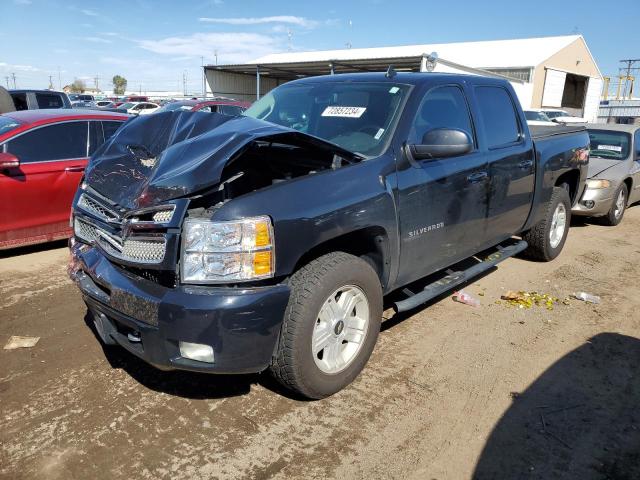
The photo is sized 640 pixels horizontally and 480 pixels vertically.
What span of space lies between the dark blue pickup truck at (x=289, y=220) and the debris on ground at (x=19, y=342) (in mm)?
906

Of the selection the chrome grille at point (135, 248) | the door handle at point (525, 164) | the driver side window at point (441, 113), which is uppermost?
the driver side window at point (441, 113)

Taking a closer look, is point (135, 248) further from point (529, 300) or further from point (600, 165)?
point (600, 165)

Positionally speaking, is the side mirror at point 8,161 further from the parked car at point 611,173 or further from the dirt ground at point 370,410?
the parked car at point 611,173

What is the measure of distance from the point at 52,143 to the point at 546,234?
5759 mm

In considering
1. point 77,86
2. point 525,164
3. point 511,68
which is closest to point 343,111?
point 525,164

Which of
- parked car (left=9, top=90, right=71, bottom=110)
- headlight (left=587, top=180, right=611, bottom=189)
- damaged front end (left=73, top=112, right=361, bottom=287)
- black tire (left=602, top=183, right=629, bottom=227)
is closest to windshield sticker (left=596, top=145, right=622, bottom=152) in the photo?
black tire (left=602, top=183, right=629, bottom=227)

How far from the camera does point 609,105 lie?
5719 centimetres

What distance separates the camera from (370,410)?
302 cm

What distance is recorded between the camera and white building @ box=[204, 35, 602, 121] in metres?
35.8

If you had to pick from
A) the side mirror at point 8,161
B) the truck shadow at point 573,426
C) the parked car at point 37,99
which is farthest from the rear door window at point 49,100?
the truck shadow at point 573,426

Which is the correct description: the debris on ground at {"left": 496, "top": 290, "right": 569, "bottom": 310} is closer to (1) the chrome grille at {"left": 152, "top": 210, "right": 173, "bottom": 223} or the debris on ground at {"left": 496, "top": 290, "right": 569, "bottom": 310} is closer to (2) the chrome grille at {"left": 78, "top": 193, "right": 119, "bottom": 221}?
(1) the chrome grille at {"left": 152, "top": 210, "right": 173, "bottom": 223}

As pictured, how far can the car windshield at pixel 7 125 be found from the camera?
5.68 m

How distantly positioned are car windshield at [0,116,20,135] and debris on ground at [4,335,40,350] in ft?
9.56

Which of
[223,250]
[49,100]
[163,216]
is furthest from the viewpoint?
[49,100]
